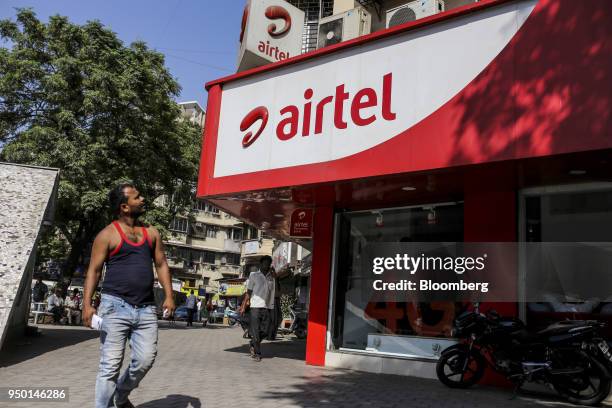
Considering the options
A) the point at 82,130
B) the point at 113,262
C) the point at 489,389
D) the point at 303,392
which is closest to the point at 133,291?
the point at 113,262

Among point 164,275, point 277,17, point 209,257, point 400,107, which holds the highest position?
point 277,17

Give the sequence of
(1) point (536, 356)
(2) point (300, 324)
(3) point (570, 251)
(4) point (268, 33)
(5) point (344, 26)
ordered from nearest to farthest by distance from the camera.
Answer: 1. (1) point (536, 356)
2. (3) point (570, 251)
3. (4) point (268, 33)
4. (5) point (344, 26)
5. (2) point (300, 324)

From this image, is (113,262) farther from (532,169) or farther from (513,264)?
(513,264)

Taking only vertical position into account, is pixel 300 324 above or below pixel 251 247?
below

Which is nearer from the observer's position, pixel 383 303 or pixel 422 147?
pixel 422 147

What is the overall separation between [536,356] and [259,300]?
487 centimetres

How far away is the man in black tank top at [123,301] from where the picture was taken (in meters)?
4.19

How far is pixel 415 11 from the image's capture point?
10211 mm

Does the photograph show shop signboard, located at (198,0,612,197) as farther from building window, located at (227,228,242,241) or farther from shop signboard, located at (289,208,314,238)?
building window, located at (227,228,242,241)

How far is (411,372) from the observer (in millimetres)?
8344

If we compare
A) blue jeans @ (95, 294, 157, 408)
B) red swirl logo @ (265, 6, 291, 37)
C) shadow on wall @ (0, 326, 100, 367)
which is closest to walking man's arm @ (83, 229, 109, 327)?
blue jeans @ (95, 294, 157, 408)

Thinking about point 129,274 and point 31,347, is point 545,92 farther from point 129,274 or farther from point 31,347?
point 31,347

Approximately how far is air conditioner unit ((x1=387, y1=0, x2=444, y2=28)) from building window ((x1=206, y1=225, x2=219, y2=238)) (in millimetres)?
53173
